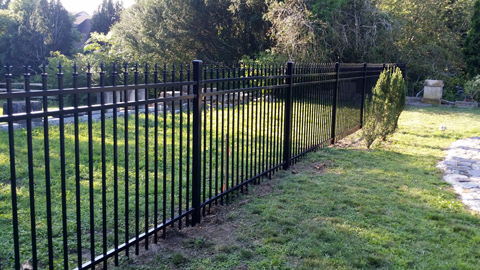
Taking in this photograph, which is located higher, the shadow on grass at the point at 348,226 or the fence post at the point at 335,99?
the fence post at the point at 335,99

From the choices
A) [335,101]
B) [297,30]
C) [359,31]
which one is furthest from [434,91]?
[335,101]

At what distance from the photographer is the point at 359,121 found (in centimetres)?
1127

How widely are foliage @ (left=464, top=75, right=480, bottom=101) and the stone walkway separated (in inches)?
388

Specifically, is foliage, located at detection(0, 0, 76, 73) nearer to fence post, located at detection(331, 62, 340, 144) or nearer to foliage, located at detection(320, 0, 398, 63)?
foliage, located at detection(320, 0, 398, 63)

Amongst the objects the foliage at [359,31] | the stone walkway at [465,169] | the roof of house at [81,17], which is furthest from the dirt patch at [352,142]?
the roof of house at [81,17]

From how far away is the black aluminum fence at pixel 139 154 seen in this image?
9.66ft

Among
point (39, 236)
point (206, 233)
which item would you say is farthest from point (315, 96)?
point (39, 236)

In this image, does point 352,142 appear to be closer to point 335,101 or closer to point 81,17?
Result: point 335,101

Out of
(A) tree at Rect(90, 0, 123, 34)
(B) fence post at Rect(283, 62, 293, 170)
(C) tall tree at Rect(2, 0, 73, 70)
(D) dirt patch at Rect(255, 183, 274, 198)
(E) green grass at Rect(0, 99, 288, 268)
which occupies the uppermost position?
(A) tree at Rect(90, 0, 123, 34)

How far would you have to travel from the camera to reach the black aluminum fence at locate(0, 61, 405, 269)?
2.95m

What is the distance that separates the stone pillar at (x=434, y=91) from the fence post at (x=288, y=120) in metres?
14.7

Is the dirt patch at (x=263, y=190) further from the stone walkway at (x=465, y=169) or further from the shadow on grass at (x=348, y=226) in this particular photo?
the stone walkway at (x=465, y=169)

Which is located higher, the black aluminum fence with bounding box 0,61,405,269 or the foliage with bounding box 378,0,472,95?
the foliage with bounding box 378,0,472,95

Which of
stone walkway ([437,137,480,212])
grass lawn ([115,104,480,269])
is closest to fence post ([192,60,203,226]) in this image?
grass lawn ([115,104,480,269])
